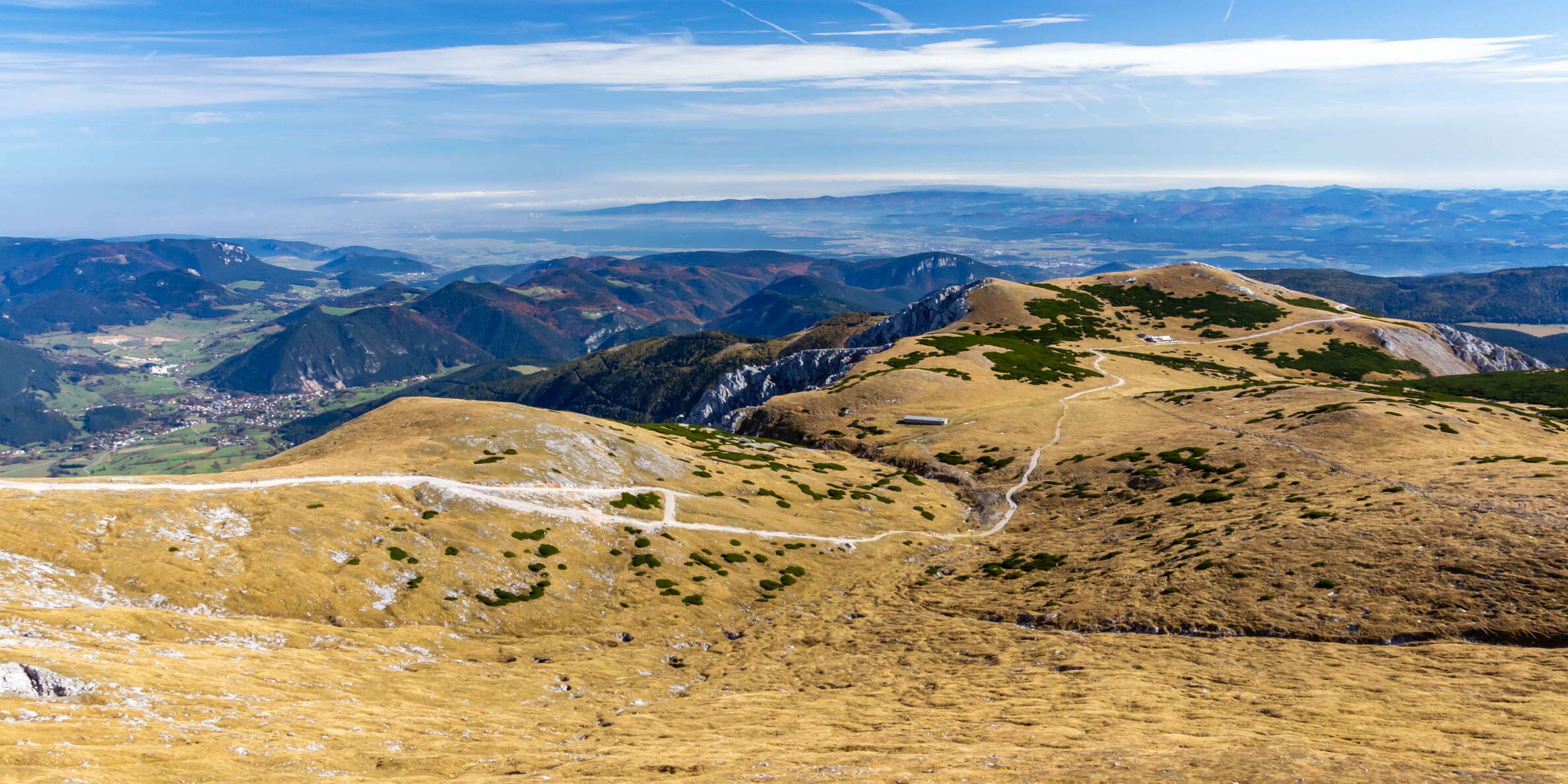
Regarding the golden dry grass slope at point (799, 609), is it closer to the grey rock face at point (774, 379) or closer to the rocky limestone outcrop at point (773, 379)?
the rocky limestone outcrop at point (773, 379)

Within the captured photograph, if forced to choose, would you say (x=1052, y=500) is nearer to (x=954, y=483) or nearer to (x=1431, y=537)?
(x=954, y=483)

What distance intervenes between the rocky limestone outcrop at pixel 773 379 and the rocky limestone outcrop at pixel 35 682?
133872 millimetres

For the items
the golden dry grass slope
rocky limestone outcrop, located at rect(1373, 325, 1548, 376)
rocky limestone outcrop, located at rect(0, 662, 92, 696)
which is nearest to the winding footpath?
the golden dry grass slope

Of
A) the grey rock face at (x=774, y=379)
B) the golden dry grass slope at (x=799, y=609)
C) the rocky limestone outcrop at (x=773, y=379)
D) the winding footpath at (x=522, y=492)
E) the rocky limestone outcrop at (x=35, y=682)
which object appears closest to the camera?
the rocky limestone outcrop at (x=35, y=682)

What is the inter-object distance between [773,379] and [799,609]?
130 meters

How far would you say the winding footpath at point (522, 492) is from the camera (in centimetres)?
4788

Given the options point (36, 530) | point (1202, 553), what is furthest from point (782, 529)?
Result: point (36, 530)

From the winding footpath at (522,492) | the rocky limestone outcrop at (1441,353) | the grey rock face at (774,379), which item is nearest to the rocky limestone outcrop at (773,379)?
the grey rock face at (774,379)

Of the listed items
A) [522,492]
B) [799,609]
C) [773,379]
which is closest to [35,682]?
[522,492]

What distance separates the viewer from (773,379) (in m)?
183

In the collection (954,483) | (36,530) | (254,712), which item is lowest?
(954,483)

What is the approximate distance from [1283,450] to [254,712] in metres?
83.7

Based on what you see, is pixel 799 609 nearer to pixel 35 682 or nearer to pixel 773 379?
pixel 35 682

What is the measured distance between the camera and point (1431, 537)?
4525 cm
